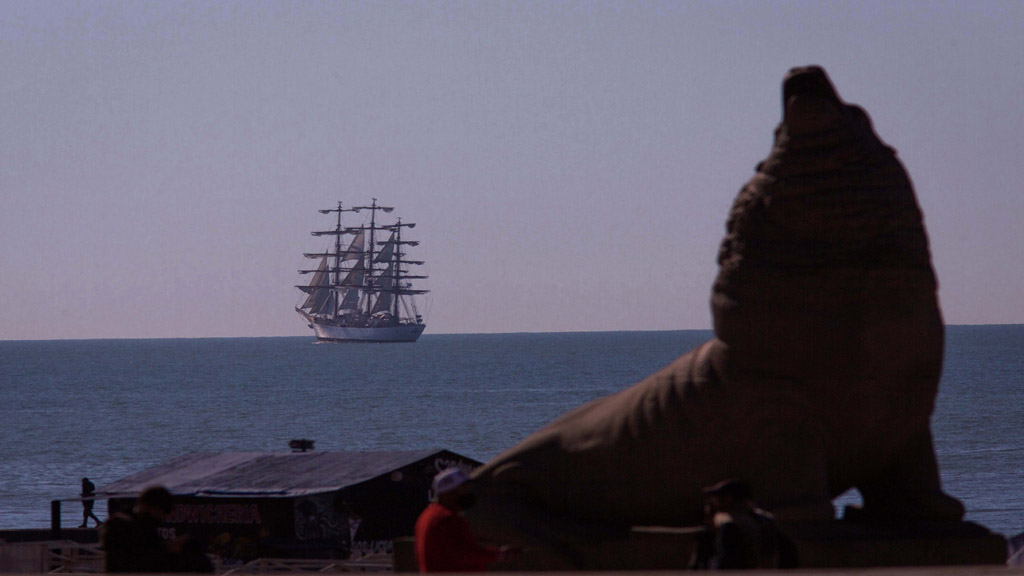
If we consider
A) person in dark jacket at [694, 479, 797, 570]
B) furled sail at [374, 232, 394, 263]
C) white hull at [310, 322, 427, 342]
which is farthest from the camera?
white hull at [310, 322, 427, 342]

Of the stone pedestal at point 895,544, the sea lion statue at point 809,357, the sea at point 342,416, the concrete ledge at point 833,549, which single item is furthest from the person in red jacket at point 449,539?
the sea at point 342,416

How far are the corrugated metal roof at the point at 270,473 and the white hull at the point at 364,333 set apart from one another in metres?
137

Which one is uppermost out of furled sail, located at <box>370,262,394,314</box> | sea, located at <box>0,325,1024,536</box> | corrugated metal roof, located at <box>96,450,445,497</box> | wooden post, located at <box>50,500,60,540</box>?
furled sail, located at <box>370,262,394,314</box>

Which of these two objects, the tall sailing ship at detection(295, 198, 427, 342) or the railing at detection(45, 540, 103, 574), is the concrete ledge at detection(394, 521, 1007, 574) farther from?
the tall sailing ship at detection(295, 198, 427, 342)

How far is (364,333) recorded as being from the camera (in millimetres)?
152750

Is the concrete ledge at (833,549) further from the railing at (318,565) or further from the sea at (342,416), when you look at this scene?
the sea at (342,416)

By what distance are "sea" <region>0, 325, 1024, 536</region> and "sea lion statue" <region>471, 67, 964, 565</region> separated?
1967 centimetres

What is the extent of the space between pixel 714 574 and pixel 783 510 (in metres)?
1.26

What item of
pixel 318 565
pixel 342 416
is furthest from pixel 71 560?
pixel 342 416

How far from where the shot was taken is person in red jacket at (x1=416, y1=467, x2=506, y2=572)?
5.53 meters

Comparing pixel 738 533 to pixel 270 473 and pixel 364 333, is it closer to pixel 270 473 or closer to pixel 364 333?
pixel 270 473

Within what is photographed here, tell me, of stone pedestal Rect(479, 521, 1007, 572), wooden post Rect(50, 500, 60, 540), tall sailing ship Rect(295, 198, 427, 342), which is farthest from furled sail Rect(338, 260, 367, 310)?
stone pedestal Rect(479, 521, 1007, 572)

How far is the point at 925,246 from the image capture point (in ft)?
21.9

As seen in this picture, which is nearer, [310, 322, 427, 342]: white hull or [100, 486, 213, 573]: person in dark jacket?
[100, 486, 213, 573]: person in dark jacket
